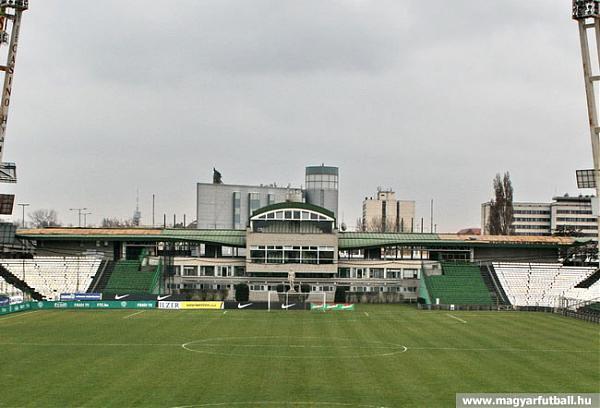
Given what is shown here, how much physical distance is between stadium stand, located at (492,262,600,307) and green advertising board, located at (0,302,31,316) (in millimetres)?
58325

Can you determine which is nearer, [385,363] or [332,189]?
[385,363]

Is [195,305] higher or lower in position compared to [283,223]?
lower

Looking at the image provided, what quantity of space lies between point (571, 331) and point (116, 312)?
157 ft

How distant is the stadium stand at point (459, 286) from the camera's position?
10450 cm

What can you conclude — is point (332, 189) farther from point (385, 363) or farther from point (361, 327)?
point (385, 363)

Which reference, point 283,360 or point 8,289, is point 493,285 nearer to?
point 8,289

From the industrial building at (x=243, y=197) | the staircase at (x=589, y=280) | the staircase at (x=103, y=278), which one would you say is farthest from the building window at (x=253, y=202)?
the staircase at (x=589, y=280)

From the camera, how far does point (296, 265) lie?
116 m

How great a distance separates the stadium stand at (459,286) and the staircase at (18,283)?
49.4 m

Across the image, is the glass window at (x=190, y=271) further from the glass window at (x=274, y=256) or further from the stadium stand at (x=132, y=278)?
the glass window at (x=274, y=256)

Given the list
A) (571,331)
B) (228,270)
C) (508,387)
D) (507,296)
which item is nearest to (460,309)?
(507,296)

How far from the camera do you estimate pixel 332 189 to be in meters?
189

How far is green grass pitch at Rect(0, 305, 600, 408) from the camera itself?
38.9 m

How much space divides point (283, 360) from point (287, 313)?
4017 cm
